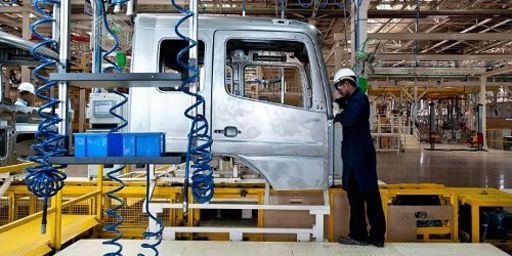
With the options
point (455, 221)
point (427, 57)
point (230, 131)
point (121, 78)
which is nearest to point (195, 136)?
point (121, 78)

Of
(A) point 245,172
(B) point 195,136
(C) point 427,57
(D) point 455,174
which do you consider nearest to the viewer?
(B) point 195,136

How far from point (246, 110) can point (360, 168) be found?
3.67 feet

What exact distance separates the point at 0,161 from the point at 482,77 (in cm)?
1779

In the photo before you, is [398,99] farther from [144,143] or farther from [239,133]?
[144,143]

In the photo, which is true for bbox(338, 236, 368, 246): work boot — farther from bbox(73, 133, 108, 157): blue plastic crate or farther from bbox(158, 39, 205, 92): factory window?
bbox(73, 133, 108, 157): blue plastic crate

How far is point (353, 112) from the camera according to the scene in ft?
11.7

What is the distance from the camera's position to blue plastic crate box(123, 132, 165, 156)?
5.54 ft

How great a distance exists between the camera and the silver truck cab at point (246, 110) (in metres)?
3.56

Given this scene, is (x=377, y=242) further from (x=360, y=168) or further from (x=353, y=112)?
(x=353, y=112)

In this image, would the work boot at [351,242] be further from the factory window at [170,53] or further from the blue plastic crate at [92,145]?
the blue plastic crate at [92,145]

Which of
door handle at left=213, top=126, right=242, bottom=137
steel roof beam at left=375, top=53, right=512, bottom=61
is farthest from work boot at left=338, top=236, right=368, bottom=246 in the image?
steel roof beam at left=375, top=53, right=512, bottom=61

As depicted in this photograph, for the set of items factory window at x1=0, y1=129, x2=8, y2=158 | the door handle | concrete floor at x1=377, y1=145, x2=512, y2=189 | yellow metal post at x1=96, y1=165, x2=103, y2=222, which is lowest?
concrete floor at x1=377, y1=145, x2=512, y2=189

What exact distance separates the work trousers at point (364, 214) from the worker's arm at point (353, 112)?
51 cm

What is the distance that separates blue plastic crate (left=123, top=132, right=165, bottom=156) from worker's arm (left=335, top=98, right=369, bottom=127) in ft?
7.34
